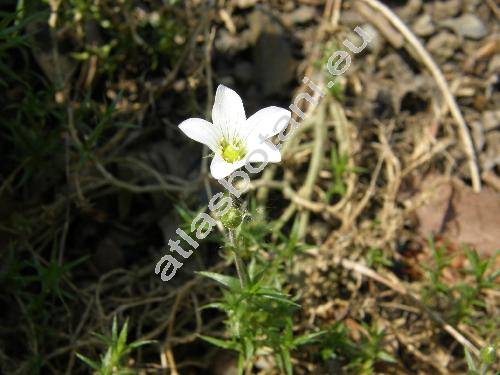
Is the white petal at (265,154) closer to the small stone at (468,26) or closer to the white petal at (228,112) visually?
the white petal at (228,112)

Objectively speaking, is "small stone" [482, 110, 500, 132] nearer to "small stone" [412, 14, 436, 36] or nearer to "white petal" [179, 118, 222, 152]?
"small stone" [412, 14, 436, 36]

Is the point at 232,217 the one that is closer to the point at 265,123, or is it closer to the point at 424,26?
the point at 265,123

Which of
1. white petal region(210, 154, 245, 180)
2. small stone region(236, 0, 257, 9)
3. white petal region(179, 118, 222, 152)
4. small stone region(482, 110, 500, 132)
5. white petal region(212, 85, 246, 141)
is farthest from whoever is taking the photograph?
small stone region(236, 0, 257, 9)

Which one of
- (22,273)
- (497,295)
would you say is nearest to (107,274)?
(22,273)

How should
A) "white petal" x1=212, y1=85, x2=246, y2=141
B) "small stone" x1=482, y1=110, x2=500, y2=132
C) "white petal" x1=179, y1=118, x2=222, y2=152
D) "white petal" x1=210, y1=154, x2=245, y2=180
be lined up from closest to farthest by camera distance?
"white petal" x1=210, y1=154, x2=245, y2=180 → "white petal" x1=179, y1=118, x2=222, y2=152 → "white petal" x1=212, y1=85, x2=246, y2=141 → "small stone" x1=482, y1=110, x2=500, y2=132

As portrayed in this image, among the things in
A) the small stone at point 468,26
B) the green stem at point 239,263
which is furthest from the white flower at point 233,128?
the small stone at point 468,26

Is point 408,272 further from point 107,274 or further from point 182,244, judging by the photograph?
point 107,274

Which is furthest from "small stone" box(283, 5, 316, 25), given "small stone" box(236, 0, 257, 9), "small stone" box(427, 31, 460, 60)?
"small stone" box(427, 31, 460, 60)
